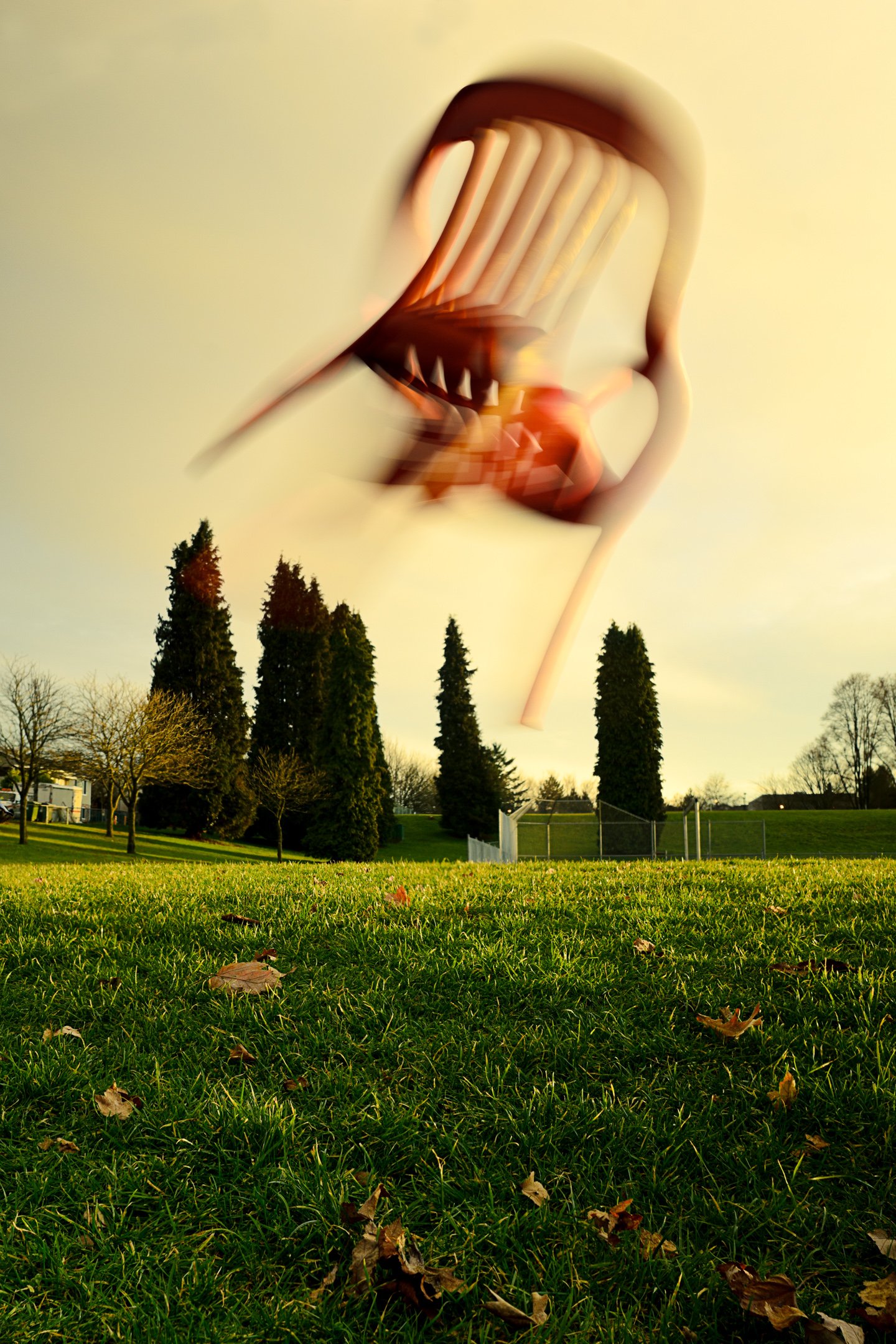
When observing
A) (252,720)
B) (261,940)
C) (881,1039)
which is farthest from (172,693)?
(881,1039)

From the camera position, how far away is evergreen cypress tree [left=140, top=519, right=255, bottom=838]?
37.4 meters

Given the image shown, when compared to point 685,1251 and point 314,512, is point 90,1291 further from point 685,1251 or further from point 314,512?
point 314,512

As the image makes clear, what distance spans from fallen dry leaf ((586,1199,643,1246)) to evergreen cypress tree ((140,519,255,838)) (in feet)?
118

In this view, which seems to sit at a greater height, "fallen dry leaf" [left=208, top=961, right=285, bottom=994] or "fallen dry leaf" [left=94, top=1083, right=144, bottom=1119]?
"fallen dry leaf" [left=208, top=961, right=285, bottom=994]

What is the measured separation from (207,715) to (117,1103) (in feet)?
118

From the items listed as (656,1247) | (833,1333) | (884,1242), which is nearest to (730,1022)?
(884,1242)

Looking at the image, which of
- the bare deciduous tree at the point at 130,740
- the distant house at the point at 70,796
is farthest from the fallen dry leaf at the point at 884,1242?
the distant house at the point at 70,796

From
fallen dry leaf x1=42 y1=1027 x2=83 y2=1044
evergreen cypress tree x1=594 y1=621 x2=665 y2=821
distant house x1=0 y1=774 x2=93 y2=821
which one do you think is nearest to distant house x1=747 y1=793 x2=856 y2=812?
evergreen cypress tree x1=594 y1=621 x2=665 y2=821

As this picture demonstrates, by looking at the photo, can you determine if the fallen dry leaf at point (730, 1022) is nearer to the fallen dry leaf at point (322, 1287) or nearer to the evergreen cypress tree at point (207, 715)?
the fallen dry leaf at point (322, 1287)

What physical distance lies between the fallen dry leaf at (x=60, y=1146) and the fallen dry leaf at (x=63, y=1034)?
0.72 metres

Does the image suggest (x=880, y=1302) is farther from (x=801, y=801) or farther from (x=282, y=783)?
(x=801, y=801)

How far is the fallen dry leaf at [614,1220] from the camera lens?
2.32 meters

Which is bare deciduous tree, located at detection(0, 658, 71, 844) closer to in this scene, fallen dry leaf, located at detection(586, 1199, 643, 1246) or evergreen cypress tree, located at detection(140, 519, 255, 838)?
evergreen cypress tree, located at detection(140, 519, 255, 838)

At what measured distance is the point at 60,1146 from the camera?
8.98ft
